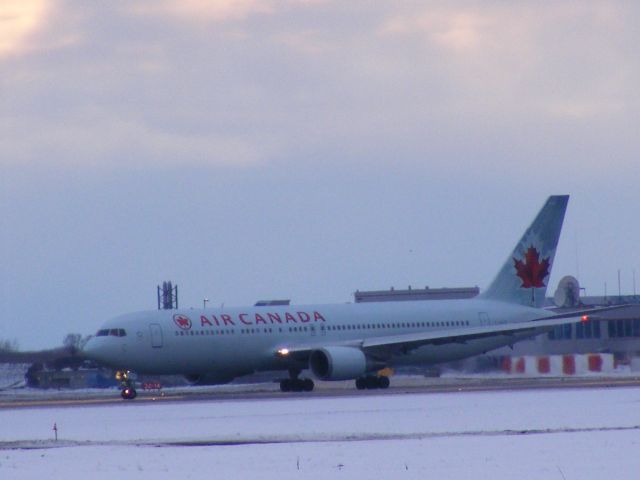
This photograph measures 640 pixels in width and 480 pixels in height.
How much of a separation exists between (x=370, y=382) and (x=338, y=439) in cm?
2505

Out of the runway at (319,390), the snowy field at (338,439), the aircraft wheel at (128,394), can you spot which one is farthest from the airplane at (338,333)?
the snowy field at (338,439)

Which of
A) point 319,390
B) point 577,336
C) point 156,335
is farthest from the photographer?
point 577,336

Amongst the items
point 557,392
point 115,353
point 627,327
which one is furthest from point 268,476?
point 627,327

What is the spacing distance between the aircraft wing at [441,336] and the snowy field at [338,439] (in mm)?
10023

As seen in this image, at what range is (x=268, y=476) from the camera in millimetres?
21047

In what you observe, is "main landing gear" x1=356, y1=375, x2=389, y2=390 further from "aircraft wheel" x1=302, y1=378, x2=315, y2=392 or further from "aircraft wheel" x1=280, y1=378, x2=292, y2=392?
"aircraft wheel" x1=280, y1=378, x2=292, y2=392

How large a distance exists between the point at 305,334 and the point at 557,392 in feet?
40.3

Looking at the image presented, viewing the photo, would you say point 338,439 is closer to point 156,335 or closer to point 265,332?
point 156,335

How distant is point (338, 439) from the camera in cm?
2714

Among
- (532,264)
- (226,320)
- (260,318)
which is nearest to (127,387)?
(226,320)

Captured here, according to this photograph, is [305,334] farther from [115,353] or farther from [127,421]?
[127,421]

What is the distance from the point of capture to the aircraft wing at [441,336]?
51.5 meters

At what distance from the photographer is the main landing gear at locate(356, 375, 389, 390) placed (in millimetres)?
52031

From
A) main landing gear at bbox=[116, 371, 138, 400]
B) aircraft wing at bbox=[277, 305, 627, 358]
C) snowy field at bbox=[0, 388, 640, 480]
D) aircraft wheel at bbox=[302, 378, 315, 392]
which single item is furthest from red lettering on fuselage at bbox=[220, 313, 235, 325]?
snowy field at bbox=[0, 388, 640, 480]
